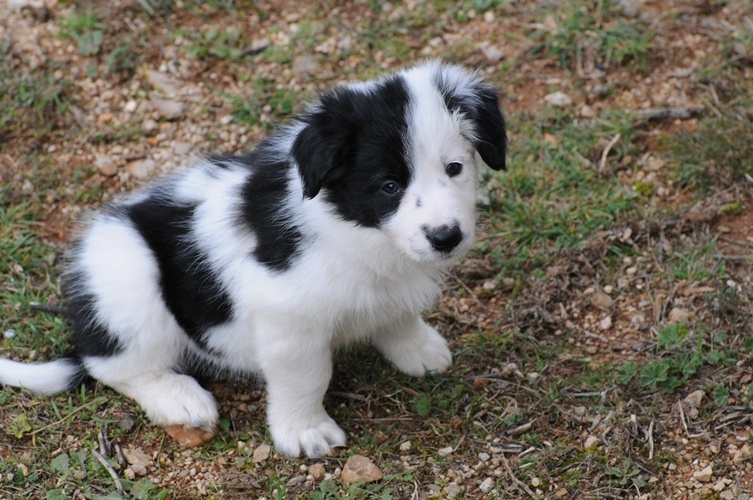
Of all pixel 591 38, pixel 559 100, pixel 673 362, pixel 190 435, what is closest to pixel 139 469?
pixel 190 435

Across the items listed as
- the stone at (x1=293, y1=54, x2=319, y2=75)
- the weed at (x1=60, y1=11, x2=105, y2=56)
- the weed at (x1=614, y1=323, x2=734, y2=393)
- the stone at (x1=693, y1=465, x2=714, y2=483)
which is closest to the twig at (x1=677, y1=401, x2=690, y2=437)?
the weed at (x1=614, y1=323, x2=734, y2=393)

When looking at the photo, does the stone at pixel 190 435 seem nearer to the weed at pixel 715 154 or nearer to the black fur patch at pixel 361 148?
the black fur patch at pixel 361 148

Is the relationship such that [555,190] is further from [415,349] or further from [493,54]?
[415,349]

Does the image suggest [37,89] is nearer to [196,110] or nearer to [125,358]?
[196,110]

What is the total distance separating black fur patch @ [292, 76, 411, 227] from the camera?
348cm

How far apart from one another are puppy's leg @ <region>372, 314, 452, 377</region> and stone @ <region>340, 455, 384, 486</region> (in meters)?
0.62

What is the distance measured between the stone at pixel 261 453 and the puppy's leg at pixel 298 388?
0.07 metres

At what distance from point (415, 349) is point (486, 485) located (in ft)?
2.78

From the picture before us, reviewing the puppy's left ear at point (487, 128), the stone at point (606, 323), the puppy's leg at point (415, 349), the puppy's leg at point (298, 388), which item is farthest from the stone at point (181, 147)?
the stone at point (606, 323)

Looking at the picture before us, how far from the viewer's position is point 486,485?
13.4ft

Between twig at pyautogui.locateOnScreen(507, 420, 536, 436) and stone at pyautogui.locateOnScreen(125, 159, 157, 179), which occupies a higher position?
stone at pyautogui.locateOnScreen(125, 159, 157, 179)

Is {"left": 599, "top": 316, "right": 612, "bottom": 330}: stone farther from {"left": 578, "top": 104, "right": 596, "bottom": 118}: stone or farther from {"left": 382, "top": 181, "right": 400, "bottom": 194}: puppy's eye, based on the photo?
{"left": 382, "top": 181, "right": 400, "bottom": 194}: puppy's eye

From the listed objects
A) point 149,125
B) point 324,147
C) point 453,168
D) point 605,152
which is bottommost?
point 605,152

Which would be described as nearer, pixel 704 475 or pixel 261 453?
pixel 704 475
